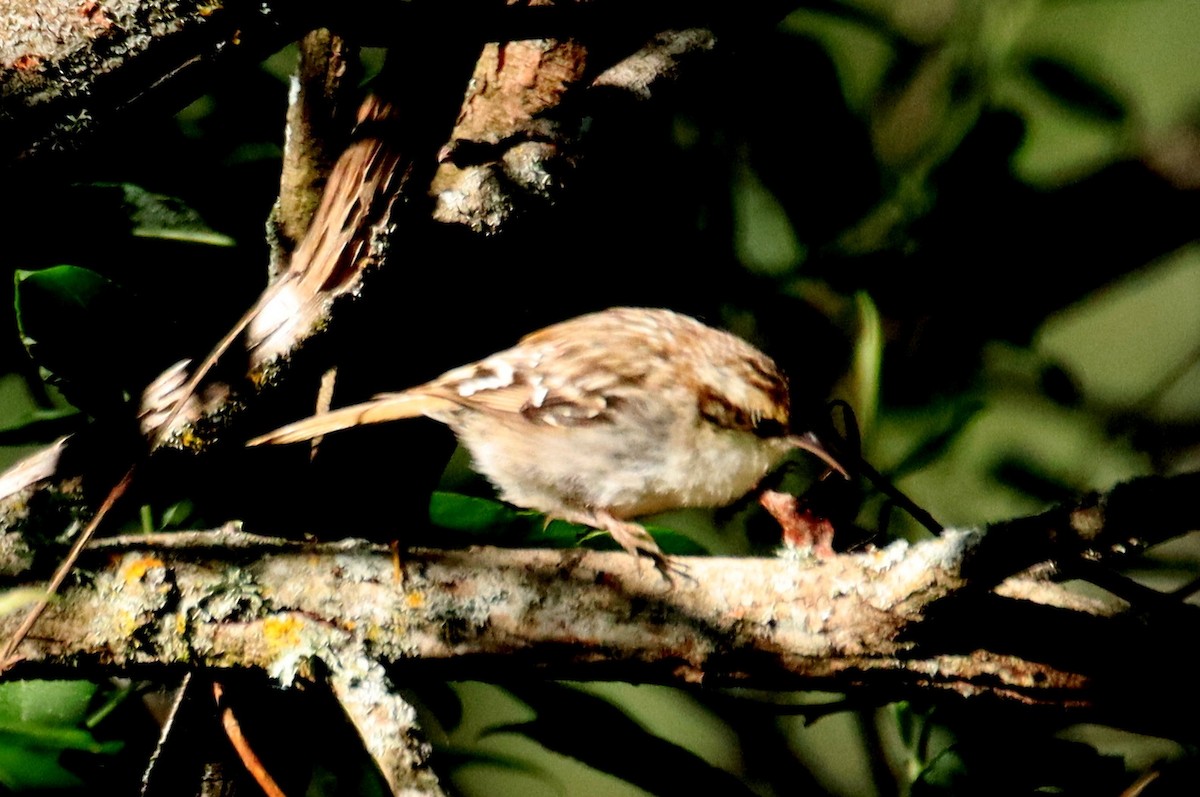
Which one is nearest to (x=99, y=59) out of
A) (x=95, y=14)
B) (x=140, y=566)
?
(x=95, y=14)

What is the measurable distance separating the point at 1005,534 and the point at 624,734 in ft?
3.02

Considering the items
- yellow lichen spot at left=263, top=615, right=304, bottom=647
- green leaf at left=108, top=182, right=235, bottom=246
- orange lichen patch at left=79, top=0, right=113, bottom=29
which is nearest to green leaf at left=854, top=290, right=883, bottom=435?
yellow lichen spot at left=263, top=615, right=304, bottom=647

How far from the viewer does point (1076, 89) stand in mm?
2191

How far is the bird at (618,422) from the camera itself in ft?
5.73

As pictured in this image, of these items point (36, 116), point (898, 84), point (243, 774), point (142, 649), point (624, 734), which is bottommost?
point (624, 734)

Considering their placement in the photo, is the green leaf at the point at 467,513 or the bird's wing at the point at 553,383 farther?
the bird's wing at the point at 553,383

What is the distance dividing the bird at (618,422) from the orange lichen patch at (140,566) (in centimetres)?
54

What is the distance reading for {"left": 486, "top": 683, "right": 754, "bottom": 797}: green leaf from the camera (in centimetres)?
168

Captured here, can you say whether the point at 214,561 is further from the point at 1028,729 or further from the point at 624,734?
the point at 1028,729

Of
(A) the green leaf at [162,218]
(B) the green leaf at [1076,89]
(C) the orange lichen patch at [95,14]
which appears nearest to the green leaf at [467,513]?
(A) the green leaf at [162,218]

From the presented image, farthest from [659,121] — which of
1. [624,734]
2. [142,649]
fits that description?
[142,649]

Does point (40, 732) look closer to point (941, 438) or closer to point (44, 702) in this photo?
point (44, 702)

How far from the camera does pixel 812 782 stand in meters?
2.51

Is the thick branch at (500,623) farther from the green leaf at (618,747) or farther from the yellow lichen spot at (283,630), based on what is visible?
the green leaf at (618,747)
